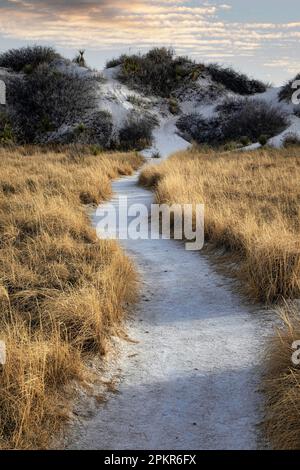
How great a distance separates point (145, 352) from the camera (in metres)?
5.16

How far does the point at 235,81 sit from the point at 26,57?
17889 mm

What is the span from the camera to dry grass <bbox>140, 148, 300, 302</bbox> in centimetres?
632

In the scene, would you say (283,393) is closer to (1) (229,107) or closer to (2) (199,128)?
(2) (199,128)

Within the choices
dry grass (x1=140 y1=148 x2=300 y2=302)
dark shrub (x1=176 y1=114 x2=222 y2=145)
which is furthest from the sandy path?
dark shrub (x1=176 y1=114 x2=222 y2=145)

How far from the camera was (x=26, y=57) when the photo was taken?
4234 cm

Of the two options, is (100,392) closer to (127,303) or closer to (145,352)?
(145,352)

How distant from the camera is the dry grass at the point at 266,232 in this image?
3.92 m

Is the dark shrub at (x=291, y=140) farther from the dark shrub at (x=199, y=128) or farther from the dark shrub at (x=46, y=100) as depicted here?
the dark shrub at (x=46, y=100)

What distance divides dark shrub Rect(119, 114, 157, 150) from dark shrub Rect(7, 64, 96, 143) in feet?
11.6

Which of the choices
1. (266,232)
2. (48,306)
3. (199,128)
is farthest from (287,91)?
(48,306)

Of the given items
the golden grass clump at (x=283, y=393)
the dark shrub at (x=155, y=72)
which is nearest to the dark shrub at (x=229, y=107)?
the dark shrub at (x=155, y=72)

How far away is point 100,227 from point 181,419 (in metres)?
6.83

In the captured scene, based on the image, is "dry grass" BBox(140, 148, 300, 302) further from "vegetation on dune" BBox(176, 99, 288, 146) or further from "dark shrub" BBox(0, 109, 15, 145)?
"dark shrub" BBox(0, 109, 15, 145)
